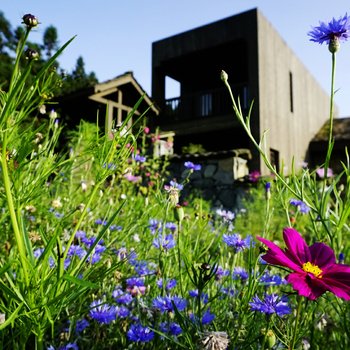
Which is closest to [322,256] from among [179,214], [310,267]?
[310,267]

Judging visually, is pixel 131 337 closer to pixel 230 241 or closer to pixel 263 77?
pixel 230 241

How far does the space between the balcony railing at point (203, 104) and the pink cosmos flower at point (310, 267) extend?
32.5ft

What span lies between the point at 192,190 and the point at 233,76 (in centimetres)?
580

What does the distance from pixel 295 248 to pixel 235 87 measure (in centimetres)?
1020

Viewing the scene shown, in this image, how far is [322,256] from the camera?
2.92 feet

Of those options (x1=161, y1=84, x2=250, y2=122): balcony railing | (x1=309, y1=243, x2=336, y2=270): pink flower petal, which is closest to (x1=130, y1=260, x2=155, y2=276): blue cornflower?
(x1=309, y1=243, x2=336, y2=270): pink flower petal

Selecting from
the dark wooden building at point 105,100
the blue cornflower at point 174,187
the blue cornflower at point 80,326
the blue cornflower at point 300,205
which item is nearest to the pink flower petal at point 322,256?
the blue cornflower at point 174,187

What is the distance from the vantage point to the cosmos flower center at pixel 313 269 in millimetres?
821

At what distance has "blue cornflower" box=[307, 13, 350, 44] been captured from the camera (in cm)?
106

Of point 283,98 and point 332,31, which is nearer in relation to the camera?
point 332,31

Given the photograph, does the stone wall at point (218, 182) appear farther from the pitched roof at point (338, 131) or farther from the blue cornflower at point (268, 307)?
the blue cornflower at point (268, 307)

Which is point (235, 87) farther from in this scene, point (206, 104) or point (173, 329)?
point (173, 329)

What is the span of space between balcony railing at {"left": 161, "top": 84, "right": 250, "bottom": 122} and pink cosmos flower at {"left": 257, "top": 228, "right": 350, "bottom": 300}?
390 inches

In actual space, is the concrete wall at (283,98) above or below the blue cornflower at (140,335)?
above
